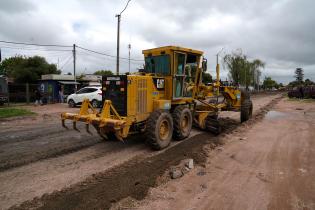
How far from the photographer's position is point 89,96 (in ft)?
69.7

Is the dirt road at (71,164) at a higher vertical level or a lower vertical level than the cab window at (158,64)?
lower

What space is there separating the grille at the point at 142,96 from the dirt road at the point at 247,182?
6.88 feet

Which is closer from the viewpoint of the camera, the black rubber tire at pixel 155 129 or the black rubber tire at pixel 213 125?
the black rubber tire at pixel 155 129

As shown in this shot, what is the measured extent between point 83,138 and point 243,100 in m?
7.19

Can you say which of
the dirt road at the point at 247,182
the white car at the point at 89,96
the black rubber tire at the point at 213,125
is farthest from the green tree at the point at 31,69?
the dirt road at the point at 247,182

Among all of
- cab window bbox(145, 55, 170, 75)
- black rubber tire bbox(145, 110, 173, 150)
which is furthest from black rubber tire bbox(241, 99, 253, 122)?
black rubber tire bbox(145, 110, 173, 150)

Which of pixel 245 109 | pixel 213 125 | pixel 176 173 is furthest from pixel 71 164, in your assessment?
pixel 245 109

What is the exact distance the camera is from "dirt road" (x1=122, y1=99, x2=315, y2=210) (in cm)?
449

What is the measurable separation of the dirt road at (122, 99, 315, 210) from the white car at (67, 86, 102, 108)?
45.7 ft

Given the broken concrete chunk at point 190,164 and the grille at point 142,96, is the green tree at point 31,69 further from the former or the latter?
the broken concrete chunk at point 190,164

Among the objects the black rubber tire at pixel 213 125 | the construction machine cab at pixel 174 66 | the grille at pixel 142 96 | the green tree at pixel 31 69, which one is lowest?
the black rubber tire at pixel 213 125

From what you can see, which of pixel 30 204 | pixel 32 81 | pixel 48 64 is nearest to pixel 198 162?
pixel 30 204

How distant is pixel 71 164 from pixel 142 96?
248 centimetres

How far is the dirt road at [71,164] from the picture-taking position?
4.74m
